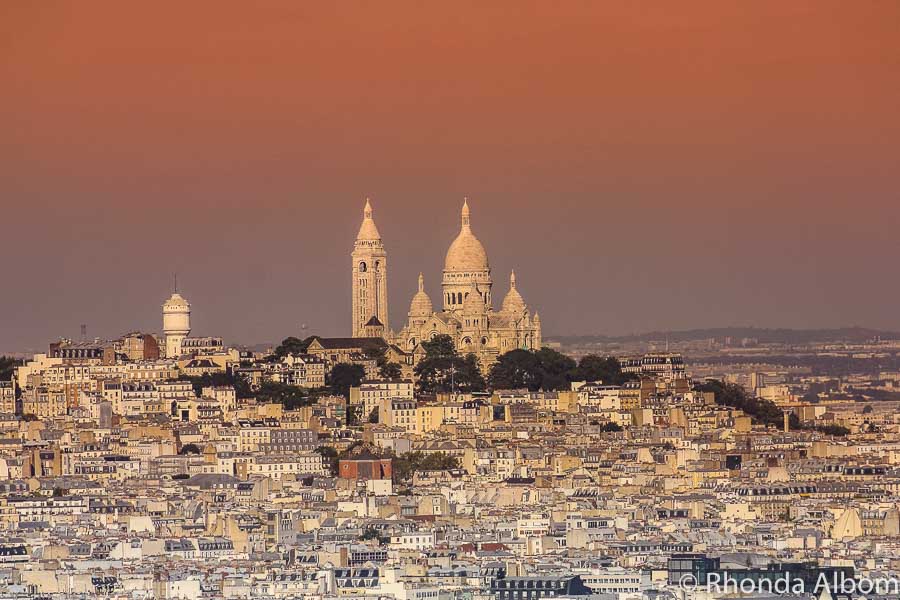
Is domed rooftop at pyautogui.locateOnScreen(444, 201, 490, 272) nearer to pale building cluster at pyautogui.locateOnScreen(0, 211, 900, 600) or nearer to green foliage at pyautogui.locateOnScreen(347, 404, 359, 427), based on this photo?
pale building cluster at pyautogui.locateOnScreen(0, 211, 900, 600)

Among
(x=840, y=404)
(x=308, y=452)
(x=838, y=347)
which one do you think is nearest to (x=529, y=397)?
(x=308, y=452)

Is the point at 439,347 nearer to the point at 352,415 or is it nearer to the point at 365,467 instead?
the point at 352,415

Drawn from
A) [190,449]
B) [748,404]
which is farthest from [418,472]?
[748,404]

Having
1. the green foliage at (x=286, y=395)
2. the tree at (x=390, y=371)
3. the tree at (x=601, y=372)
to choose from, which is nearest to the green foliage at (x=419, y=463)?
the green foliage at (x=286, y=395)

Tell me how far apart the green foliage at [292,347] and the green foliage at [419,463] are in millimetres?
15084

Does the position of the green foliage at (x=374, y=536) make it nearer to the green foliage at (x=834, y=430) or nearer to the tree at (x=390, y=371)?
the tree at (x=390, y=371)

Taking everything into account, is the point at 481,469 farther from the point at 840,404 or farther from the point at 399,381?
the point at 840,404

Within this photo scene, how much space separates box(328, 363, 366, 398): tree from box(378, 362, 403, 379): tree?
0.50 metres

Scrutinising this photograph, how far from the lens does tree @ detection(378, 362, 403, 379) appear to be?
9400 centimetres

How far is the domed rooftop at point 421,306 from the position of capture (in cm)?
10206

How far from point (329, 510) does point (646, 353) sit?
34561 millimetres

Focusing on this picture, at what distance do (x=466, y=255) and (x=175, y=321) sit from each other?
9.12 meters

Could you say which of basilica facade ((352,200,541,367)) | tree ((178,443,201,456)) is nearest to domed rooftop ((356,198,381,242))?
basilica facade ((352,200,541,367))

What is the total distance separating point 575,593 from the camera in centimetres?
5378
